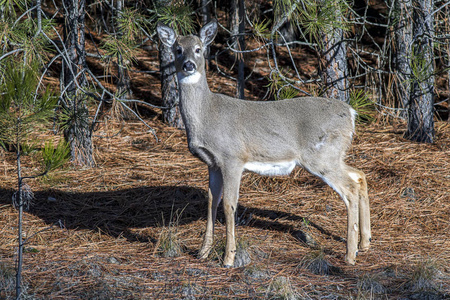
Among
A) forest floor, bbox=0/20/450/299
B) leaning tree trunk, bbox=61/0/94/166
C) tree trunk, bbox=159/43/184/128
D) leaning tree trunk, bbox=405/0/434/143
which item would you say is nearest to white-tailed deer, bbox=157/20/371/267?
forest floor, bbox=0/20/450/299

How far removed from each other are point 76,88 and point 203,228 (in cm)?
241

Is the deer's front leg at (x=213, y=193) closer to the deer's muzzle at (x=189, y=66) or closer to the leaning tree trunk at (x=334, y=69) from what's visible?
the deer's muzzle at (x=189, y=66)

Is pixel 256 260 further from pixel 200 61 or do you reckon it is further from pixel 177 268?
pixel 200 61

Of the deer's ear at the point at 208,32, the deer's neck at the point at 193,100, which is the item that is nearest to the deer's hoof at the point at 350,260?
the deer's neck at the point at 193,100

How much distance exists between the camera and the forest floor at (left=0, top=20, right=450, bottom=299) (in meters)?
3.84

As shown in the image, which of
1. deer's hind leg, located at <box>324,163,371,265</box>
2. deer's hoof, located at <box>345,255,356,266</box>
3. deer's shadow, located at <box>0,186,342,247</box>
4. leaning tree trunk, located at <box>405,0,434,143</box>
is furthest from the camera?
leaning tree trunk, located at <box>405,0,434,143</box>

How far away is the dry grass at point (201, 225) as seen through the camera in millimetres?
3855

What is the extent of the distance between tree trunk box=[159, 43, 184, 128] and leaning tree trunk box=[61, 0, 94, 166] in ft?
5.66

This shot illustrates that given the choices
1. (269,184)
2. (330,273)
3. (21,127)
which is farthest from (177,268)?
(269,184)

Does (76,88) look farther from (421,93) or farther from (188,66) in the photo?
(421,93)

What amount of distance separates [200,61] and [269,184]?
209cm

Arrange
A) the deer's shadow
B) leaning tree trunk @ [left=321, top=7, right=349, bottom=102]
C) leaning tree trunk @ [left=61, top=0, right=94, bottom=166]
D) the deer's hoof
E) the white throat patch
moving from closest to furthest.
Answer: the deer's hoof
the white throat patch
the deer's shadow
leaning tree trunk @ [left=61, top=0, right=94, bottom=166]
leaning tree trunk @ [left=321, top=7, right=349, bottom=102]

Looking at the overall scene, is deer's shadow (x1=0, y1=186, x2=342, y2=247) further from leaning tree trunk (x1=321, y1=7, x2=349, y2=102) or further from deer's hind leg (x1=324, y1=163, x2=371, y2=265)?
leaning tree trunk (x1=321, y1=7, x2=349, y2=102)

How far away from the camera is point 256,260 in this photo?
4480 mm
